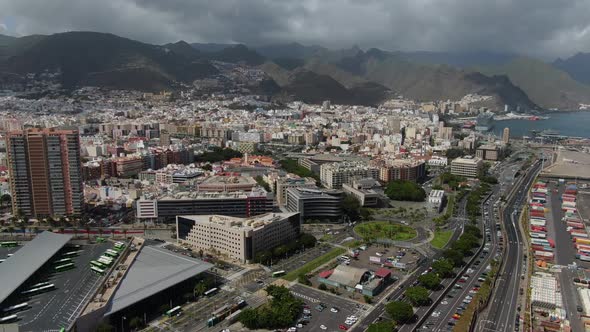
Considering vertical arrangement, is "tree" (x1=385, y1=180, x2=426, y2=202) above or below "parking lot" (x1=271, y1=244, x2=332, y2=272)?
above

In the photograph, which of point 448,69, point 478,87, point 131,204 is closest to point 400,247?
point 131,204

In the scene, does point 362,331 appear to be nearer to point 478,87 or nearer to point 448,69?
point 478,87

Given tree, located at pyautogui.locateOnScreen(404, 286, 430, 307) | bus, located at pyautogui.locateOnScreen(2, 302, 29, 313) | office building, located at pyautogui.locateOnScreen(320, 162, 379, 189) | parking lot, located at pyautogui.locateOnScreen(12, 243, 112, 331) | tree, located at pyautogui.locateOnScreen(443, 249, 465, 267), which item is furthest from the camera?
office building, located at pyautogui.locateOnScreen(320, 162, 379, 189)

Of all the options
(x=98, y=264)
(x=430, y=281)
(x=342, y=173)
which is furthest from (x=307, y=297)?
(x=342, y=173)

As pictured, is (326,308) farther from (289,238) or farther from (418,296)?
(289,238)

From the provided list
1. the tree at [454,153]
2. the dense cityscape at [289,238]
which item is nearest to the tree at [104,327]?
the dense cityscape at [289,238]

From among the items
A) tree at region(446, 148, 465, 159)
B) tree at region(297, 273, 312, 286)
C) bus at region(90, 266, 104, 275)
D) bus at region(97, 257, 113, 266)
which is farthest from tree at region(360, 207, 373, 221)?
tree at region(446, 148, 465, 159)

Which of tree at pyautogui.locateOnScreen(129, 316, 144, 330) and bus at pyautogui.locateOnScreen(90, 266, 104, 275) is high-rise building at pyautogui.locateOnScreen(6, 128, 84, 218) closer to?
bus at pyautogui.locateOnScreen(90, 266, 104, 275)
